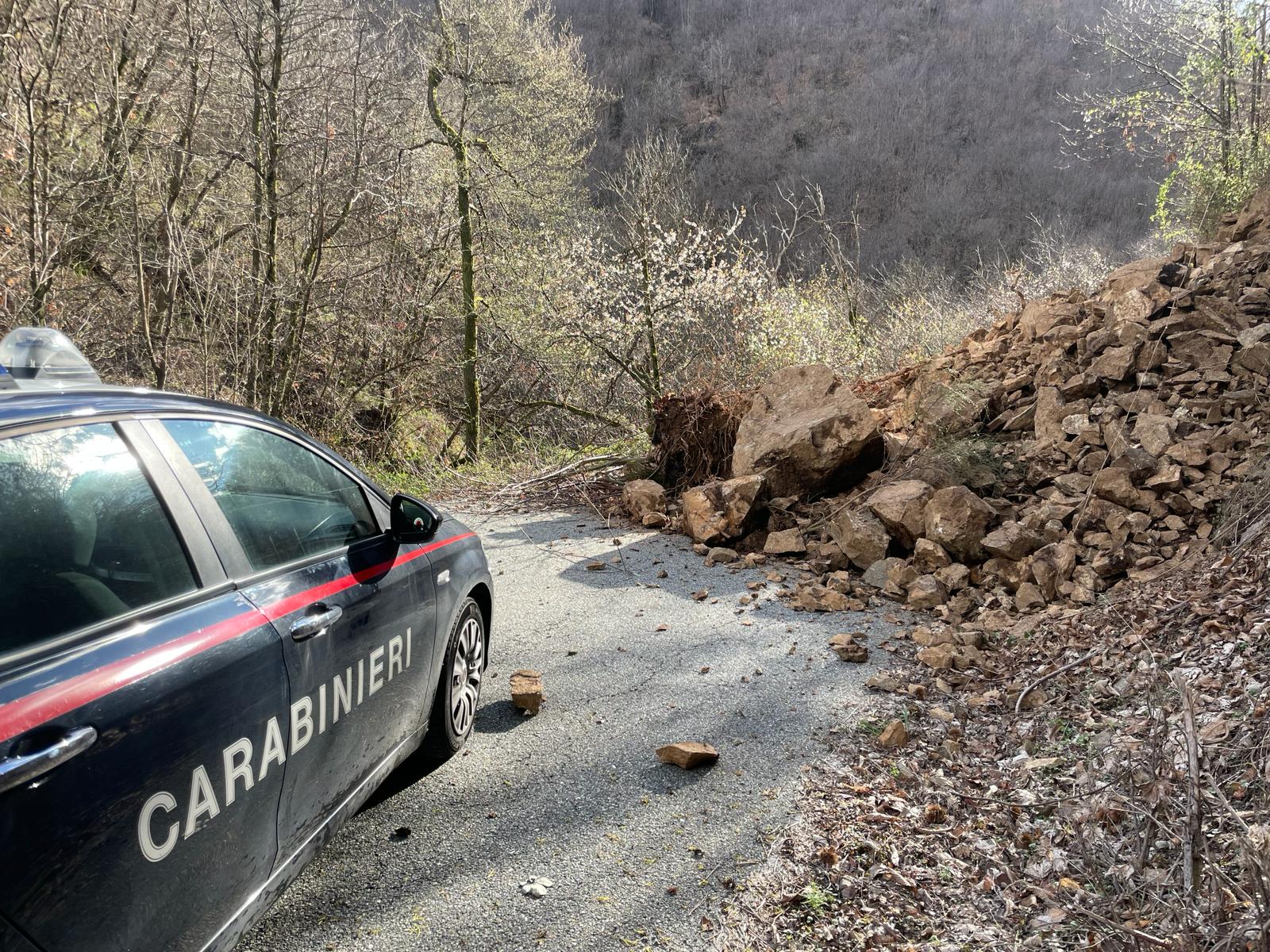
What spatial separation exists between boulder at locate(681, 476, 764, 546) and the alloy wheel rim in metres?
3.27

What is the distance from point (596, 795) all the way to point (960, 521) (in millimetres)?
3326

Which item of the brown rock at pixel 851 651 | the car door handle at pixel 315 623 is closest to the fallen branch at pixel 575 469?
the brown rock at pixel 851 651

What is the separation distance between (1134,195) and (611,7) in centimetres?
4434

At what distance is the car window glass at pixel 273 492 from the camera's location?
2.10 m

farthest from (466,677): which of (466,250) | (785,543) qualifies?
(466,250)

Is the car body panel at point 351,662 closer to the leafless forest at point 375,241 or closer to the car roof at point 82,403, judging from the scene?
the car roof at point 82,403

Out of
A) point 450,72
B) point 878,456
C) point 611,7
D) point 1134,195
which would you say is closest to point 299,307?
point 450,72

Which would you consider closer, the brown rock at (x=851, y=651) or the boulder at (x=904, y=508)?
the brown rock at (x=851, y=651)

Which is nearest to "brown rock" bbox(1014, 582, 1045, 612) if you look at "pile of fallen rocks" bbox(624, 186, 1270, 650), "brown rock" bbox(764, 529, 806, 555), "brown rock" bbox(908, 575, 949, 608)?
"pile of fallen rocks" bbox(624, 186, 1270, 650)

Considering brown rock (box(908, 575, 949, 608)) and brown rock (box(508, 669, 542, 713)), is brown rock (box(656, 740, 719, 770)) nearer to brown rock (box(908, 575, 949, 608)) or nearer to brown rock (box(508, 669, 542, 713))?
brown rock (box(508, 669, 542, 713))

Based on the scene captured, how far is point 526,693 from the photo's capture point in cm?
381

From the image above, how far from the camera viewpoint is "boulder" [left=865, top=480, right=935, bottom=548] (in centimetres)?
555

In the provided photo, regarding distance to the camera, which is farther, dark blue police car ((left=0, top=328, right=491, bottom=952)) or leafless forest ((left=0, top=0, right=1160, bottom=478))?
leafless forest ((left=0, top=0, right=1160, bottom=478))

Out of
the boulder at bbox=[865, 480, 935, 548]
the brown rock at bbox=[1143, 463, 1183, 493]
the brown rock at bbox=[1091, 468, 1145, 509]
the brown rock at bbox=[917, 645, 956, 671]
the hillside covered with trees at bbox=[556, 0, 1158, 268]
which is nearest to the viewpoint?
the brown rock at bbox=[917, 645, 956, 671]
